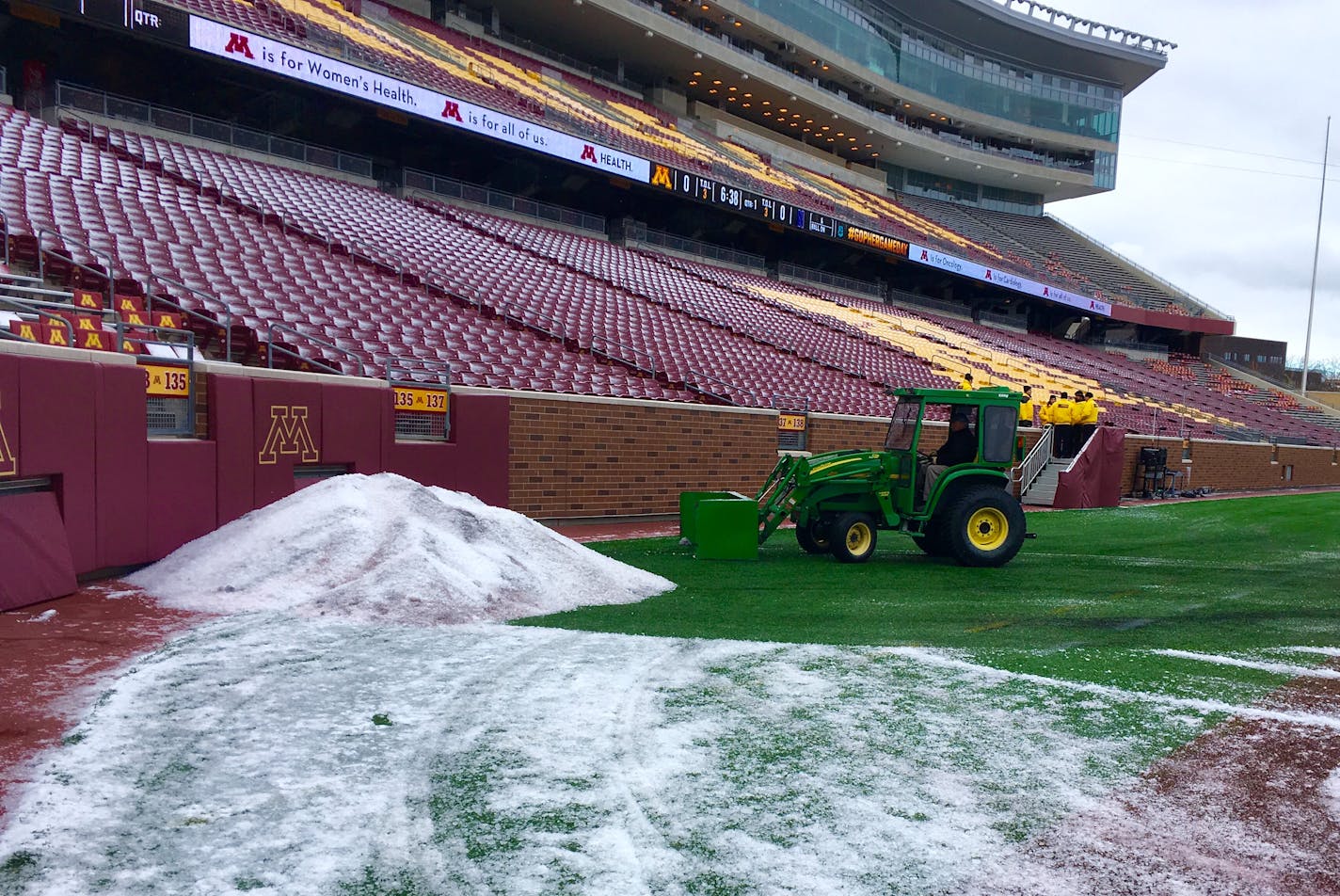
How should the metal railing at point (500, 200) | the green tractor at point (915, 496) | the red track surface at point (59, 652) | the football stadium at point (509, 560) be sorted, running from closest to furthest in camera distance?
the football stadium at point (509, 560) → the red track surface at point (59, 652) → the green tractor at point (915, 496) → the metal railing at point (500, 200)

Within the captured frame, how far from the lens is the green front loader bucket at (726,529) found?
8.77 metres

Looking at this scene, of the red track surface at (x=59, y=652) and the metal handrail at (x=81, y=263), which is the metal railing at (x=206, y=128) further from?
the red track surface at (x=59, y=652)

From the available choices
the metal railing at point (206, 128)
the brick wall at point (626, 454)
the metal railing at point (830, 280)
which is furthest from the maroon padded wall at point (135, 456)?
the metal railing at point (830, 280)

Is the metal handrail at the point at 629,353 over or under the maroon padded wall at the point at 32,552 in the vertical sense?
over

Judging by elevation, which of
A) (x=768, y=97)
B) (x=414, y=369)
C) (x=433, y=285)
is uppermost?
(x=768, y=97)

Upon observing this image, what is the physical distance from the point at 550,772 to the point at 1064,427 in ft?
51.3

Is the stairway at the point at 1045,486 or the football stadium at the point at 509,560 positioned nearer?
the football stadium at the point at 509,560

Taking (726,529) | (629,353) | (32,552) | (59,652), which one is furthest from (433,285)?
(59,652)

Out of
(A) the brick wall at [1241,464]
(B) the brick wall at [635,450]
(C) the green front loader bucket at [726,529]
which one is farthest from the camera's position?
(A) the brick wall at [1241,464]

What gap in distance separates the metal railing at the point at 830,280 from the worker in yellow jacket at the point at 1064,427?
60.8 ft

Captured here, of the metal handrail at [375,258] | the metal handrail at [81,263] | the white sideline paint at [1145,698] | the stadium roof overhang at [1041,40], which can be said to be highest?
the stadium roof overhang at [1041,40]

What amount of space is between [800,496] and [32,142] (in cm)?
1431

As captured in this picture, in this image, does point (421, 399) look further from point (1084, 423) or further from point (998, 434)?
point (1084, 423)

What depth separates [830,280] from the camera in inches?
1431
